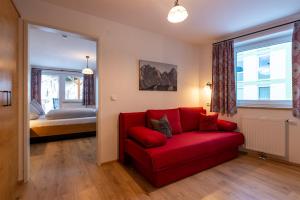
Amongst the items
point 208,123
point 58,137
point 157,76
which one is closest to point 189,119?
point 208,123

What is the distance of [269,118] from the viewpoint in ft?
8.63

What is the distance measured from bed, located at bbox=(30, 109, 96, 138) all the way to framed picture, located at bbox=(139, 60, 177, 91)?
2.20 metres

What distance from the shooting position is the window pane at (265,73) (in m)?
2.62

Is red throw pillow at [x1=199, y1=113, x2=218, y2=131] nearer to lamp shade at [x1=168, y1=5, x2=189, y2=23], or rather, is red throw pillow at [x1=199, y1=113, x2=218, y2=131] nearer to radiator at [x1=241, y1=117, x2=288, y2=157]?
radiator at [x1=241, y1=117, x2=288, y2=157]

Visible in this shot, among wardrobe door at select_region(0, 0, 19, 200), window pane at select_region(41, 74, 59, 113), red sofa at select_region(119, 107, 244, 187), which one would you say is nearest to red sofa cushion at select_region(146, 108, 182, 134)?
red sofa at select_region(119, 107, 244, 187)

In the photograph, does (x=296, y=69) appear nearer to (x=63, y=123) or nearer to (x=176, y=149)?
(x=176, y=149)

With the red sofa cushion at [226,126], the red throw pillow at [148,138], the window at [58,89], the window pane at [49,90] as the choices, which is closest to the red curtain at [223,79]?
the red sofa cushion at [226,126]

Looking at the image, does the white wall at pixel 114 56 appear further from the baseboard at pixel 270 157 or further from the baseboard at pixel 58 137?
the baseboard at pixel 58 137

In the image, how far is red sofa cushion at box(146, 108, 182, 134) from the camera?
263 centimetres

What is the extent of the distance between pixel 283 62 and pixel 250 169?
194 centimetres

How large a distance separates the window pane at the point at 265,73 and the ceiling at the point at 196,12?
1.83 ft

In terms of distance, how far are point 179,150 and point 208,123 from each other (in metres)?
1.28

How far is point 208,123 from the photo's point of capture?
2.96m

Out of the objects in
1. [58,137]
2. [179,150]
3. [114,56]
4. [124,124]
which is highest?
[114,56]
